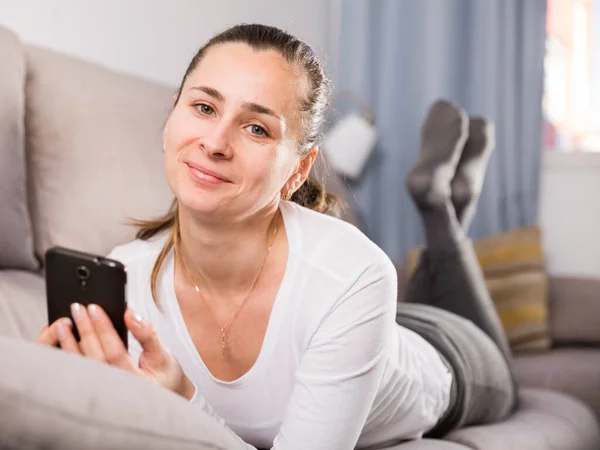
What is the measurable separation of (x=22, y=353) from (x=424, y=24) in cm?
251

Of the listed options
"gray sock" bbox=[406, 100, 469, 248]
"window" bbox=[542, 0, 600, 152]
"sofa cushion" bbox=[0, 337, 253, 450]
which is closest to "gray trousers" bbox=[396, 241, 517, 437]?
"gray sock" bbox=[406, 100, 469, 248]

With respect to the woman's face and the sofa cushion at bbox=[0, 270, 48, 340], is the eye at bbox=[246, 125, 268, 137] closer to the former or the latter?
the woman's face

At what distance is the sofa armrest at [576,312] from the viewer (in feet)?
7.55

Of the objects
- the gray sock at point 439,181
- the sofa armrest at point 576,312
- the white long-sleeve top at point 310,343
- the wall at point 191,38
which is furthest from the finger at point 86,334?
the sofa armrest at point 576,312

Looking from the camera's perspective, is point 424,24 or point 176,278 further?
point 424,24

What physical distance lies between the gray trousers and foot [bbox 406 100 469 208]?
142 millimetres

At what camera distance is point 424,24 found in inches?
117

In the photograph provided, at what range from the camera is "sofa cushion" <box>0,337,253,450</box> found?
2.08 feet

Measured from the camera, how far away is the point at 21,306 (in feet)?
4.69

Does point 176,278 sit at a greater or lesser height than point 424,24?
lesser

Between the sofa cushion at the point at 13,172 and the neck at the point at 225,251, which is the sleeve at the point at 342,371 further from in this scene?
the sofa cushion at the point at 13,172

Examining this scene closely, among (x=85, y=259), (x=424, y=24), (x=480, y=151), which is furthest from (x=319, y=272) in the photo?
(x=424, y=24)

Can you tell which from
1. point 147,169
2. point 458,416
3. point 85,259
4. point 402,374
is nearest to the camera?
point 85,259

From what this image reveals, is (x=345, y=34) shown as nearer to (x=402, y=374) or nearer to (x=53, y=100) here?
(x=53, y=100)
